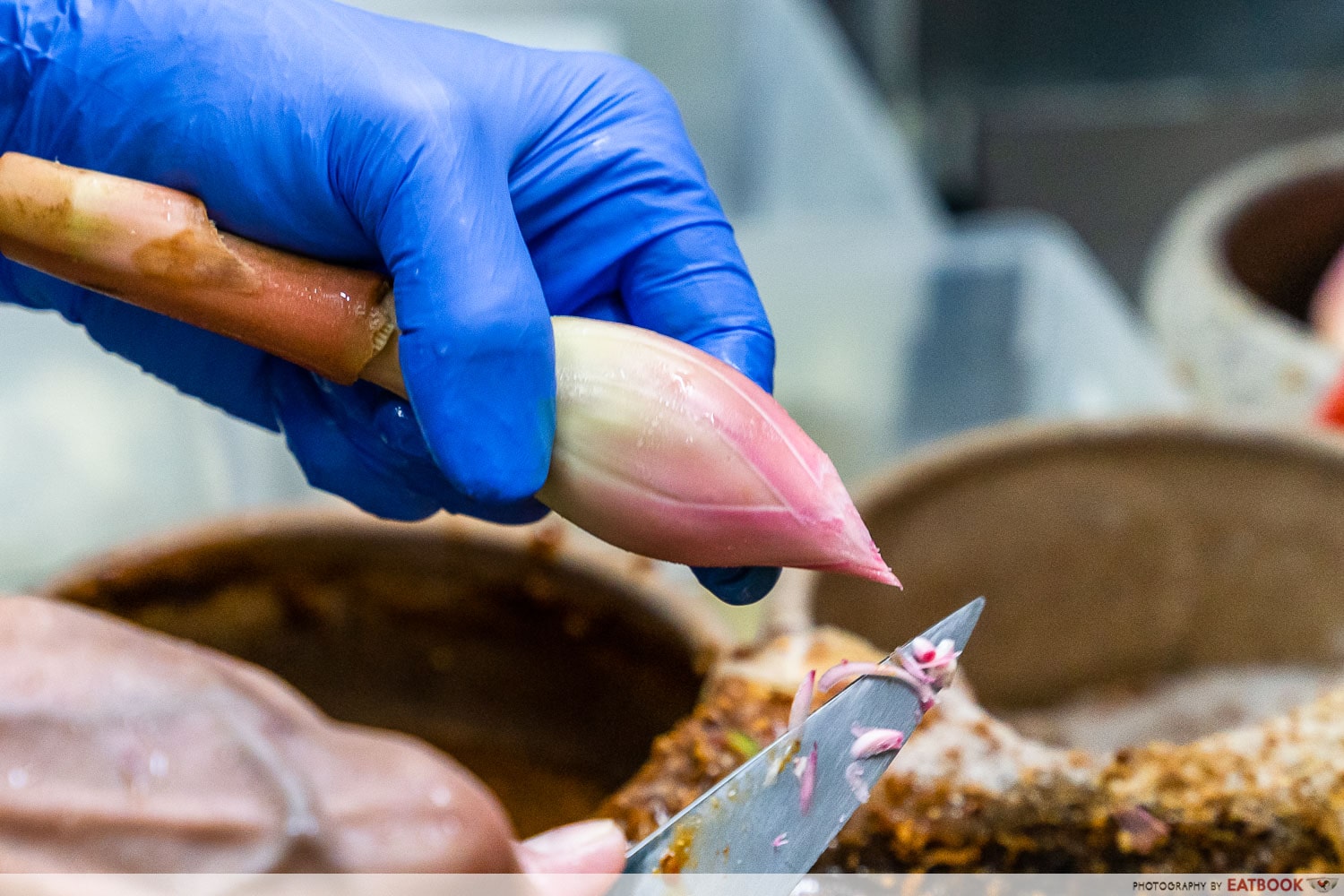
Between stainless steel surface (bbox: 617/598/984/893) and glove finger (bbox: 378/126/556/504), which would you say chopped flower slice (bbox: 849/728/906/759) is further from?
glove finger (bbox: 378/126/556/504)

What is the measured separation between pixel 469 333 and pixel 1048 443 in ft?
1.63

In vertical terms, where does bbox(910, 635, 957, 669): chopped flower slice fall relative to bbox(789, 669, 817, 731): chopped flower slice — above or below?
above

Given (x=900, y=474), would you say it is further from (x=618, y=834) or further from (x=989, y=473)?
(x=618, y=834)

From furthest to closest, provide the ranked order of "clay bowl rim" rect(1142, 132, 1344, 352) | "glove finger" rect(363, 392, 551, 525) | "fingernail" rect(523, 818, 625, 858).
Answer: "clay bowl rim" rect(1142, 132, 1344, 352), "glove finger" rect(363, 392, 551, 525), "fingernail" rect(523, 818, 625, 858)

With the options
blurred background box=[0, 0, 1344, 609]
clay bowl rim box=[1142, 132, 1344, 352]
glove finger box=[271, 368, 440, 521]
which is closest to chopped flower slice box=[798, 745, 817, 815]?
glove finger box=[271, 368, 440, 521]

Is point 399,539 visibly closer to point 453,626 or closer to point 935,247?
point 453,626

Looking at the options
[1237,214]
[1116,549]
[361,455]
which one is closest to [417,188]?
[361,455]

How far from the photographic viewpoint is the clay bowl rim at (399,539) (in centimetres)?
72

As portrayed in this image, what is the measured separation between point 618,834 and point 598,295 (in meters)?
0.25

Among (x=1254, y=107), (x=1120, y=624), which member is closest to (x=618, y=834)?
(x=1120, y=624)

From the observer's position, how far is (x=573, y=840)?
43cm

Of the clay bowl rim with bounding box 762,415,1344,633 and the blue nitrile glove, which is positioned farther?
the clay bowl rim with bounding box 762,415,1344,633

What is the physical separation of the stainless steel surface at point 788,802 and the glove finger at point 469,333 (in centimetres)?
13

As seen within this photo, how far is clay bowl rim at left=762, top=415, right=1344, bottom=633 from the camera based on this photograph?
0.76 m
